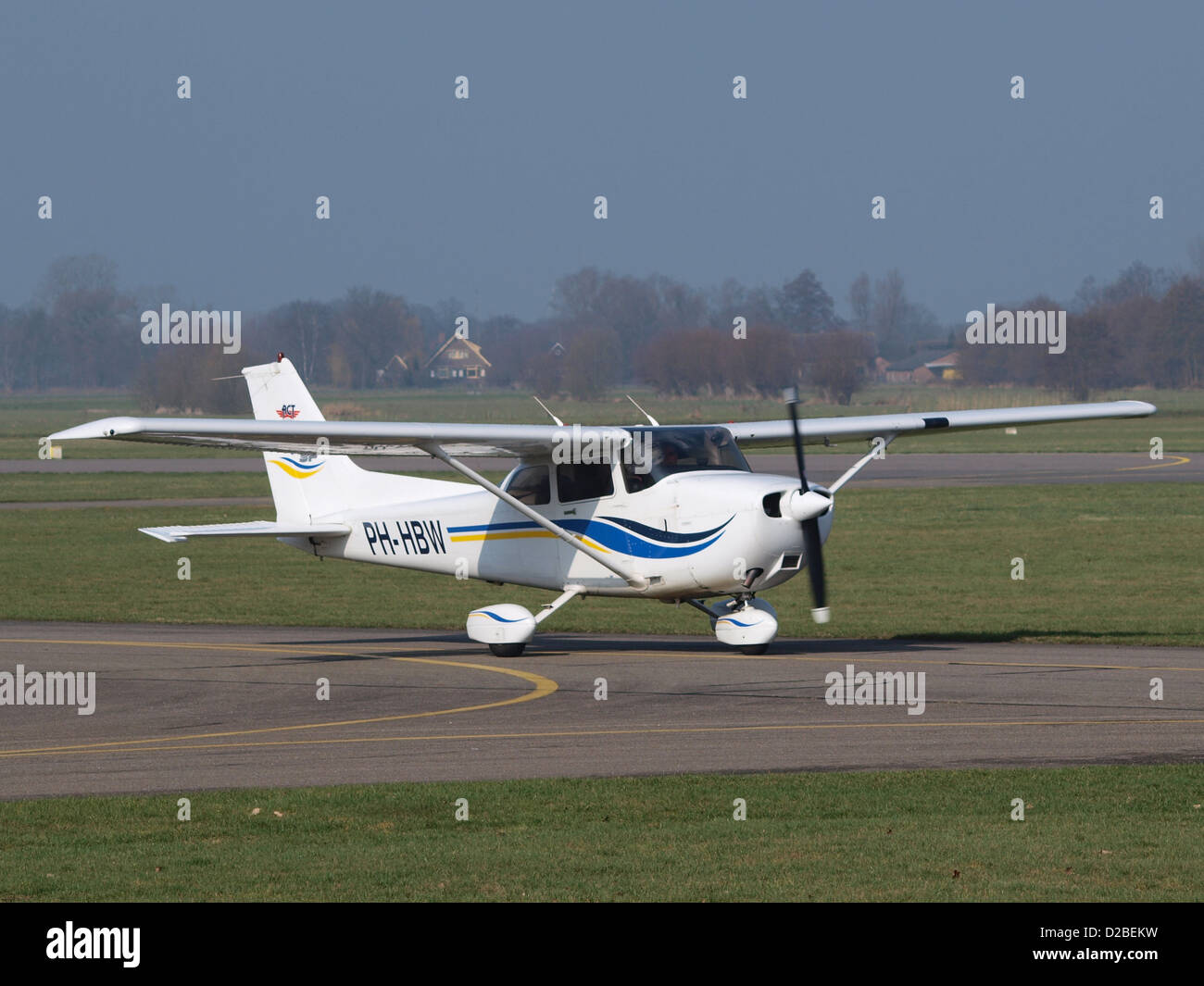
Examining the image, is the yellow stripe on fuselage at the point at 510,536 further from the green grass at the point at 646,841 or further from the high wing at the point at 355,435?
the green grass at the point at 646,841

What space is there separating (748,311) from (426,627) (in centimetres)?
14643

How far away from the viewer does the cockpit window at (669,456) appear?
19578mm

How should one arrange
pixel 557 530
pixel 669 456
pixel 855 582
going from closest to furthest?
pixel 669 456 < pixel 557 530 < pixel 855 582

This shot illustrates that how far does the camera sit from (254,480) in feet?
185

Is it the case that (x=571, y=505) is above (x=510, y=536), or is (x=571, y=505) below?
above

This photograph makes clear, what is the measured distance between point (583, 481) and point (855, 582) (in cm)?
914

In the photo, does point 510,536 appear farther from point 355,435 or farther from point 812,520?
point 812,520

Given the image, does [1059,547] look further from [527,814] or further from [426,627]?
[527,814]

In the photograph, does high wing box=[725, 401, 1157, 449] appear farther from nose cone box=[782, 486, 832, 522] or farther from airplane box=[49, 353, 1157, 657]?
nose cone box=[782, 486, 832, 522]

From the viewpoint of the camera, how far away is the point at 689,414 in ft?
322
